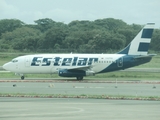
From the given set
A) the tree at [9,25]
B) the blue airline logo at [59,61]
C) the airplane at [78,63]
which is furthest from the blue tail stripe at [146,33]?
the tree at [9,25]

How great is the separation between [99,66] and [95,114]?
93.9 ft

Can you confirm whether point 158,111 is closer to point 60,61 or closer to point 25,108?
point 25,108

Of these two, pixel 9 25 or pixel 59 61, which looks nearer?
pixel 59 61

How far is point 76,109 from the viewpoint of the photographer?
20953 mm

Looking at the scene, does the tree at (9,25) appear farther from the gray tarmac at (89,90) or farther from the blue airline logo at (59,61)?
the gray tarmac at (89,90)

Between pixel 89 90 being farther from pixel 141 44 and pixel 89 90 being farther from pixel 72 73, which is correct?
pixel 141 44

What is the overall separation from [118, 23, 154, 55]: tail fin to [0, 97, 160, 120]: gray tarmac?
23.2 m

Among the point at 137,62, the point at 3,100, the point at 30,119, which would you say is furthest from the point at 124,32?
the point at 30,119

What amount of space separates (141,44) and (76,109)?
28370mm

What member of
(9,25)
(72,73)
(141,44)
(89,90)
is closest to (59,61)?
(72,73)

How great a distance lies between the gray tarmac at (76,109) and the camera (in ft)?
60.6

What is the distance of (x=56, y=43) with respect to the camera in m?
82.9

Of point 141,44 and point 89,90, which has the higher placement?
point 141,44

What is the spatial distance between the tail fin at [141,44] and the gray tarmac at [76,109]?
23177 millimetres
